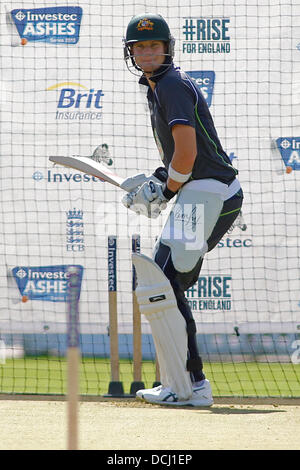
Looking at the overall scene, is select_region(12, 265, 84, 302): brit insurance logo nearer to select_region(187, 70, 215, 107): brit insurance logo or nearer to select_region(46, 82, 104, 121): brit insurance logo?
select_region(46, 82, 104, 121): brit insurance logo

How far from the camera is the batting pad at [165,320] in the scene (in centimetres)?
491

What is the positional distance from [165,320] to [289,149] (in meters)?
3.48

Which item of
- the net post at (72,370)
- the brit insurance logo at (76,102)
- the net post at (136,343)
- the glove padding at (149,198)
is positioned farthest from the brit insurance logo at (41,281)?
the net post at (72,370)

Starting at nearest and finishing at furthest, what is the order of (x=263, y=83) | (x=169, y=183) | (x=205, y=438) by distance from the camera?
(x=205, y=438)
(x=169, y=183)
(x=263, y=83)

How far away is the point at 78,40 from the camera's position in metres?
8.09

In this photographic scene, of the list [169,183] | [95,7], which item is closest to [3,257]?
[95,7]

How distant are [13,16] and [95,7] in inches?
30.4

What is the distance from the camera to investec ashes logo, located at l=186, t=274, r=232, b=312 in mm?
8109

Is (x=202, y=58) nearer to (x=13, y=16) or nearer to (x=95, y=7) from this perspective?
(x=95, y=7)

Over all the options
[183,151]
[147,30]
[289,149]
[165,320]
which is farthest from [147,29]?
[289,149]

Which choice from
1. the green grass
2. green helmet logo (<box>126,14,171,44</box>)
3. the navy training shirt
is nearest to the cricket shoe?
the navy training shirt

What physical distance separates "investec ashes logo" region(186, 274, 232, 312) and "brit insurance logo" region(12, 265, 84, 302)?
1.10 meters

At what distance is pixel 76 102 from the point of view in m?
8.07

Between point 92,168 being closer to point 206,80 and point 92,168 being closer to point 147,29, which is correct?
point 147,29
